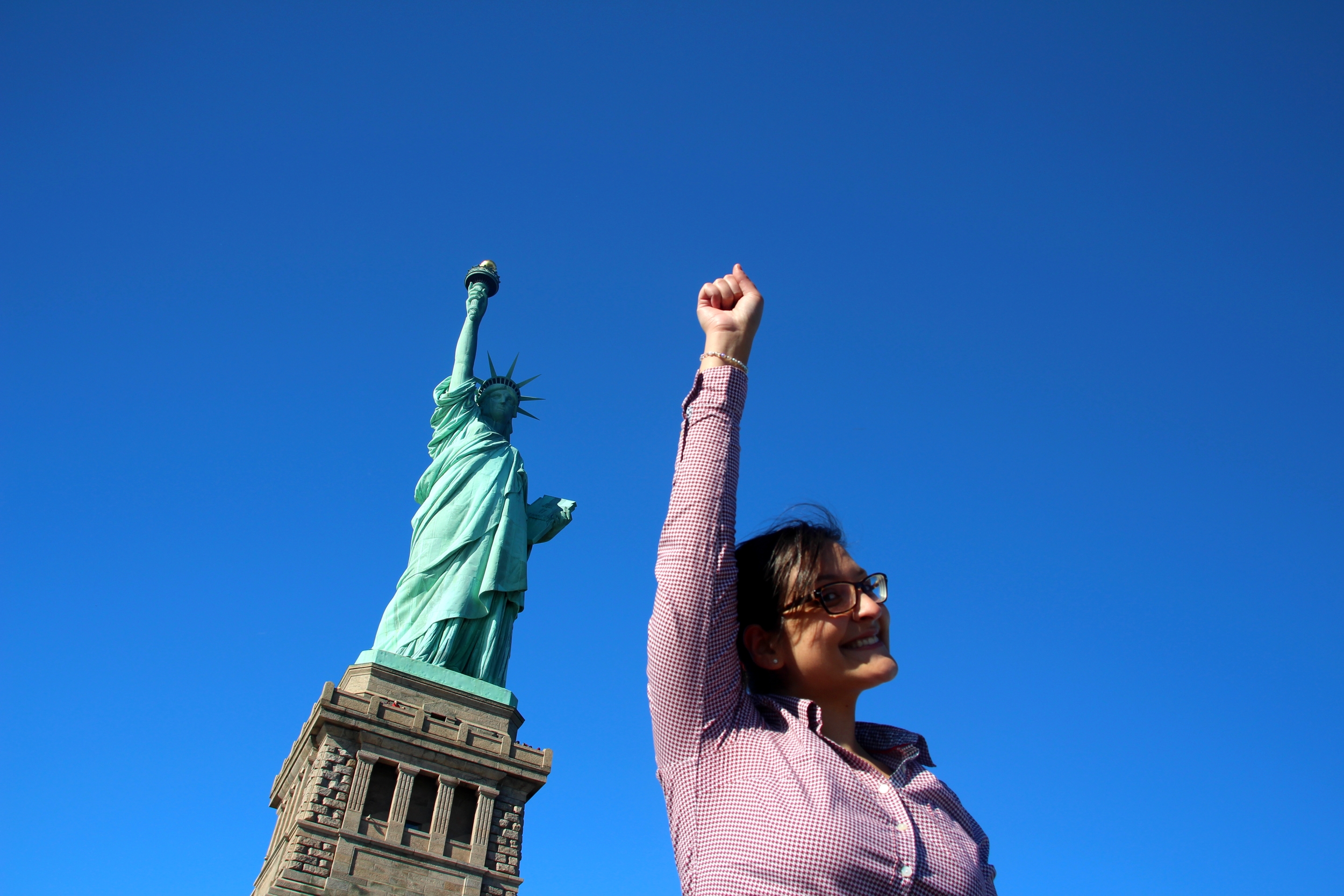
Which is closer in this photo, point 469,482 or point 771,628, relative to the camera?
point 771,628

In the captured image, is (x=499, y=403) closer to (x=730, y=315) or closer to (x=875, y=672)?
(x=730, y=315)

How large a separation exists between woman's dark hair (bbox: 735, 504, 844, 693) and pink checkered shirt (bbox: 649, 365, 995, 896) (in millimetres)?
170

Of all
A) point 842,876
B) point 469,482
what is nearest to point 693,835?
point 842,876

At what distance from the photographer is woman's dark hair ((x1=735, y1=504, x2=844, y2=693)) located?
249 cm

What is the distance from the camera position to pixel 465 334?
2150cm

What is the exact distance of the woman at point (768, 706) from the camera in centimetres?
197

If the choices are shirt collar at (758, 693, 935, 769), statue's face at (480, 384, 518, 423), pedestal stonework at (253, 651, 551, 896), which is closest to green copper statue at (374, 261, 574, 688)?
statue's face at (480, 384, 518, 423)

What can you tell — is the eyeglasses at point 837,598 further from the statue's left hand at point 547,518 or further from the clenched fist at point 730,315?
the statue's left hand at point 547,518

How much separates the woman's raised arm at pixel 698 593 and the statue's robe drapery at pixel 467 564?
15.7 meters

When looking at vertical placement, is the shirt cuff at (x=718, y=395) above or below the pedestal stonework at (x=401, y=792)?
below

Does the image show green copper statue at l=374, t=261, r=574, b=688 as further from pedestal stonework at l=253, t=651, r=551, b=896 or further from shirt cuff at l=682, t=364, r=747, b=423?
shirt cuff at l=682, t=364, r=747, b=423

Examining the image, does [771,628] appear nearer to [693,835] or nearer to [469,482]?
[693,835]

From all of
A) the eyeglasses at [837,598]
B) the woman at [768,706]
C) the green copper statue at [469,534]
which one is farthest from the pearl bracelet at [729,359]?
the green copper statue at [469,534]

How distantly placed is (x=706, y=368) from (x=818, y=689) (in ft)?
2.76
